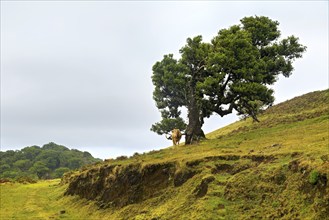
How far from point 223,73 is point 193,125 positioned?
23.5 ft

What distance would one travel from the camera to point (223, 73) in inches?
1588

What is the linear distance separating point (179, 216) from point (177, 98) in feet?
118

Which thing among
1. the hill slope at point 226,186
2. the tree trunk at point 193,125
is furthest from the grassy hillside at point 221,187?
the tree trunk at point 193,125

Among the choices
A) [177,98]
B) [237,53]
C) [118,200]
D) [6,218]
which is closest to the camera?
[118,200]

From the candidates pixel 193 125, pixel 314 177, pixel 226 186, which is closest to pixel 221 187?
pixel 226 186

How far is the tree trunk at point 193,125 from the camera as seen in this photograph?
41397 millimetres

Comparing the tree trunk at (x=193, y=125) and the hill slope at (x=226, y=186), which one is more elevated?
the tree trunk at (x=193, y=125)

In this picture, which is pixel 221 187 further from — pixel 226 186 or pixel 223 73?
pixel 223 73

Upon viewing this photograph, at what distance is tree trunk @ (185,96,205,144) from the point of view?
136 ft

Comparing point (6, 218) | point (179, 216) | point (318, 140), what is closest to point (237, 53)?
point (318, 140)

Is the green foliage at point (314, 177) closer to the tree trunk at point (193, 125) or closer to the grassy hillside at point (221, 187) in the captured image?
the grassy hillside at point (221, 187)

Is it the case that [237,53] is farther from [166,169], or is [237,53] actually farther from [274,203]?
[274,203]

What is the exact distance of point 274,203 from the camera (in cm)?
1616

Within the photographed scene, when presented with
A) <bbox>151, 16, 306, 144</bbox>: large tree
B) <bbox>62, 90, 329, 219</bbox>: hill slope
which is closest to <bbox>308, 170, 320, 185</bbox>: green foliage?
<bbox>62, 90, 329, 219</bbox>: hill slope
